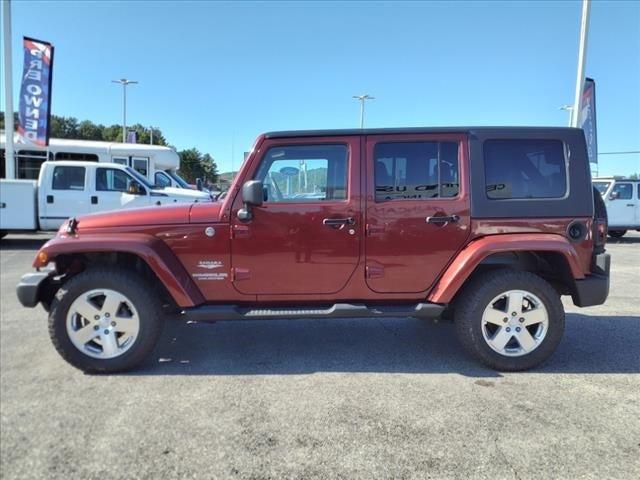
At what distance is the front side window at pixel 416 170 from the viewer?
3.92m

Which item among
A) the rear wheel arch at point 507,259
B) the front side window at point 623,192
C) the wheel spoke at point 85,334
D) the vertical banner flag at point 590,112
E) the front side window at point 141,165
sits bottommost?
the wheel spoke at point 85,334

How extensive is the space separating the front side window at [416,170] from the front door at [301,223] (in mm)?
224

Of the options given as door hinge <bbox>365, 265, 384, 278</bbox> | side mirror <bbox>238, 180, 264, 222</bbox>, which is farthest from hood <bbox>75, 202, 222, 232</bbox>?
door hinge <bbox>365, 265, 384, 278</bbox>

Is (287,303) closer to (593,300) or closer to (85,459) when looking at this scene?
(85,459)

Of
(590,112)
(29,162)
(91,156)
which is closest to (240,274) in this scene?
(91,156)

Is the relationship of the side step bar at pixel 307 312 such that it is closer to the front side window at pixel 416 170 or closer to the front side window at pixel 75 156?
the front side window at pixel 416 170

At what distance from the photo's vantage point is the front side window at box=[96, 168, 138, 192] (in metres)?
11.6

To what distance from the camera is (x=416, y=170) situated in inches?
156

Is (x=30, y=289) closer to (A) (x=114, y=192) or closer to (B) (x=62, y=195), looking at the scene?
(A) (x=114, y=192)

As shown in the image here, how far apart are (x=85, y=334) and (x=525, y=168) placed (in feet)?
12.6

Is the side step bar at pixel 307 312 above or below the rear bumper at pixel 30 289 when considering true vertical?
below

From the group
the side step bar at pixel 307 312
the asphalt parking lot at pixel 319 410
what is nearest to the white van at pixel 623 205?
→ the asphalt parking lot at pixel 319 410

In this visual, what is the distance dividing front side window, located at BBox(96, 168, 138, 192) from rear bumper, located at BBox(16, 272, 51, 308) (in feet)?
27.5

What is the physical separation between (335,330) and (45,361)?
2.67m
